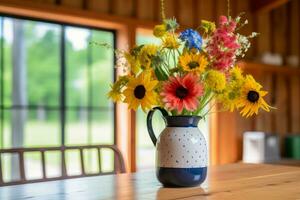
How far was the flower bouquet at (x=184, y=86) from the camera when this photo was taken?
1.46m

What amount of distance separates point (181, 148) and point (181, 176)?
0.10 metres

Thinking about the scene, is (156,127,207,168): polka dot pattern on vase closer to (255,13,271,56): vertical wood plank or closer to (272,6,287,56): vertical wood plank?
(255,13,271,56): vertical wood plank

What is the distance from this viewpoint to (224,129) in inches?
195

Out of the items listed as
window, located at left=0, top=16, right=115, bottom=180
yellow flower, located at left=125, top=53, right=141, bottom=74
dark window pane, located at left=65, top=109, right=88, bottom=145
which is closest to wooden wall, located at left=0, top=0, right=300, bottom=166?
window, located at left=0, top=16, right=115, bottom=180

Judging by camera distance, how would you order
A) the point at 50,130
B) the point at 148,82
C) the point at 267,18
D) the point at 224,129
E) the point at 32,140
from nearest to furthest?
the point at 148,82
the point at 50,130
the point at 32,140
the point at 224,129
the point at 267,18

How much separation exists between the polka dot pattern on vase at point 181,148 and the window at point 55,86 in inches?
95.8

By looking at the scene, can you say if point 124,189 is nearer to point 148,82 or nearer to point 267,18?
point 148,82

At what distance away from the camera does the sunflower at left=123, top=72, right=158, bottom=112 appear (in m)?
1.46

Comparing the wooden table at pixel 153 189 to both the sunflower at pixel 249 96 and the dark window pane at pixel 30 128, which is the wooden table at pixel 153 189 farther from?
the dark window pane at pixel 30 128

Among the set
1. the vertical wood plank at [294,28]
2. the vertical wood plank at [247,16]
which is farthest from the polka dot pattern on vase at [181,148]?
the vertical wood plank at [294,28]

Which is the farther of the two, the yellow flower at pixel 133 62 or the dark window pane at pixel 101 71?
the dark window pane at pixel 101 71

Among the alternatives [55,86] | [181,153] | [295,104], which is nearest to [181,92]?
[181,153]

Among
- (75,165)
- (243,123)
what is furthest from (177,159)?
(243,123)

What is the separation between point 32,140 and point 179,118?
3.13 m
